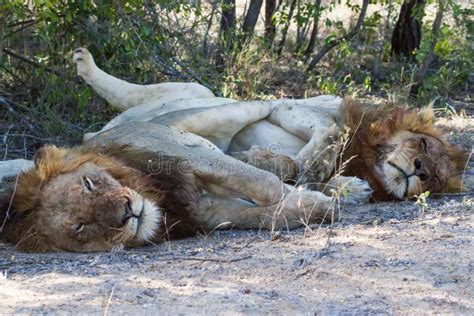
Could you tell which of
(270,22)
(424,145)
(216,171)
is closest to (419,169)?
(424,145)

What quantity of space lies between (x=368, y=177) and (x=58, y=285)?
7.79 feet

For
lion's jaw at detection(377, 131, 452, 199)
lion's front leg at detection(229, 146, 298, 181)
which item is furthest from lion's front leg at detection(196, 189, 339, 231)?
lion's jaw at detection(377, 131, 452, 199)

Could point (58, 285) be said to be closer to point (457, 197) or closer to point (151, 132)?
point (151, 132)

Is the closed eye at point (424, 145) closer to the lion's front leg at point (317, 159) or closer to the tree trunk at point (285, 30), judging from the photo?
the lion's front leg at point (317, 159)

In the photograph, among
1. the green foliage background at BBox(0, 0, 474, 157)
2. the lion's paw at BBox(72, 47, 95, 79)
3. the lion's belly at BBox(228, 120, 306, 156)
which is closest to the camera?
the lion's belly at BBox(228, 120, 306, 156)

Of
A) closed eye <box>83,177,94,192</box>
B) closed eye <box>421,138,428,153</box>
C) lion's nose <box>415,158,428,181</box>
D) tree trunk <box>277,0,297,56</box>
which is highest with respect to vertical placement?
tree trunk <box>277,0,297,56</box>

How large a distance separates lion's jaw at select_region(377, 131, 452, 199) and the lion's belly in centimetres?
66

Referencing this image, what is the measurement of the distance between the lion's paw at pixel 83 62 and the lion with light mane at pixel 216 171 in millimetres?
428

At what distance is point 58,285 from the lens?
378 cm

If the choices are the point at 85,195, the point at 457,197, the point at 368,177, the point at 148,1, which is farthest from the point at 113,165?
the point at 148,1

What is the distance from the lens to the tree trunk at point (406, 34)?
10258mm

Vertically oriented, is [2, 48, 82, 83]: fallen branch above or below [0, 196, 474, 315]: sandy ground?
above

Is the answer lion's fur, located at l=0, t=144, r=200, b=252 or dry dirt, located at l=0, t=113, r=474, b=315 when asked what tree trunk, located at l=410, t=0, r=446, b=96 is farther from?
lion's fur, located at l=0, t=144, r=200, b=252

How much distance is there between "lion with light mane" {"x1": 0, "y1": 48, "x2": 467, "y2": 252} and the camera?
14.7 feet
